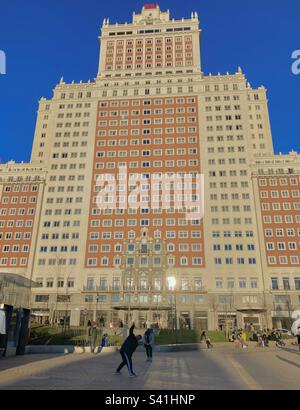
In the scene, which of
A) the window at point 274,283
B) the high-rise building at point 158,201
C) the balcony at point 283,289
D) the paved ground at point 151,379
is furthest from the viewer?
the high-rise building at point 158,201

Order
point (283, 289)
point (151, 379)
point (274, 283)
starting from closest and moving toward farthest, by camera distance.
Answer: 1. point (151, 379)
2. point (283, 289)
3. point (274, 283)

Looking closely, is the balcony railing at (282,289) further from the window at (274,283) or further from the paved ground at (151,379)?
the paved ground at (151,379)

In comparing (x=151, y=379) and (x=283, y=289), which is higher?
(x=283, y=289)

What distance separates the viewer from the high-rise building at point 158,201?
6581 centimetres

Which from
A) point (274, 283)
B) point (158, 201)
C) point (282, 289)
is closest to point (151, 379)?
point (274, 283)

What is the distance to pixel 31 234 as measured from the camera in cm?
7262

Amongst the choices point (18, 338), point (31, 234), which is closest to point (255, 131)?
point (31, 234)

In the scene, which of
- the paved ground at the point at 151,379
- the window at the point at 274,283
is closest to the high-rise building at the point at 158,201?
the window at the point at 274,283

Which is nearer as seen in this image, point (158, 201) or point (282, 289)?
point (282, 289)

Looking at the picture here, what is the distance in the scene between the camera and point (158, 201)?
7325 centimetres

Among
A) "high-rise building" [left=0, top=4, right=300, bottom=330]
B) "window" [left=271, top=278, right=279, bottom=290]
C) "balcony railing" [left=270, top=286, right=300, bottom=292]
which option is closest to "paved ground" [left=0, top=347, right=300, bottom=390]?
"high-rise building" [left=0, top=4, right=300, bottom=330]

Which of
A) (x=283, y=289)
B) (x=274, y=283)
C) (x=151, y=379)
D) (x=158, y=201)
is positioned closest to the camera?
(x=151, y=379)

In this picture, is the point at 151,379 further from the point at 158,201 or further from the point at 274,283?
the point at 158,201
